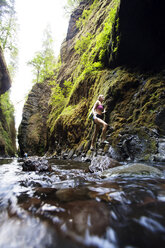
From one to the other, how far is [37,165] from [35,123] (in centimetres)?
Answer: 1521

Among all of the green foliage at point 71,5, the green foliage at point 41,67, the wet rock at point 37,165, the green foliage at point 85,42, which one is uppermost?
the green foliage at point 71,5

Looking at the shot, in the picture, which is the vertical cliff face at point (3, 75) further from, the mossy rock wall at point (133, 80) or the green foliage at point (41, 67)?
the mossy rock wall at point (133, 80)

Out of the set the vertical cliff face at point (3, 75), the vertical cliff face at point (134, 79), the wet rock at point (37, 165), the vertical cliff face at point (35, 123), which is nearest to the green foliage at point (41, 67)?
the vertical cliff face at point (35, 123)

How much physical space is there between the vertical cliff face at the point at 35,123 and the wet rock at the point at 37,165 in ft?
36.7

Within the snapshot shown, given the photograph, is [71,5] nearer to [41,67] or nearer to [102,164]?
[41,67]

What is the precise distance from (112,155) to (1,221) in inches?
149

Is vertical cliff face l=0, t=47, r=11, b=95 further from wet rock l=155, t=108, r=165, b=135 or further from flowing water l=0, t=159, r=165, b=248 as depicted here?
flowing water l=0, t=159, r=165, b=248

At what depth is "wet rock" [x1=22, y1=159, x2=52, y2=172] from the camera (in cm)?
319

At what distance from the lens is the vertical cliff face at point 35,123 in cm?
1611

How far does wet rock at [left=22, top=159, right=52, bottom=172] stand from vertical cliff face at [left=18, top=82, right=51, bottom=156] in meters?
11.2

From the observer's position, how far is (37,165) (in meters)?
3.27

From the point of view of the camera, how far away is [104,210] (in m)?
1.04

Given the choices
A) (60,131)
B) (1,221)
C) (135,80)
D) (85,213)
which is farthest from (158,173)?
(60,131)

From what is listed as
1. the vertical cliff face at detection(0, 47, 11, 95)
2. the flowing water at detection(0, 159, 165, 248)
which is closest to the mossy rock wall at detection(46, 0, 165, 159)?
the flowing water at detection(0, 159, 165, 248)
